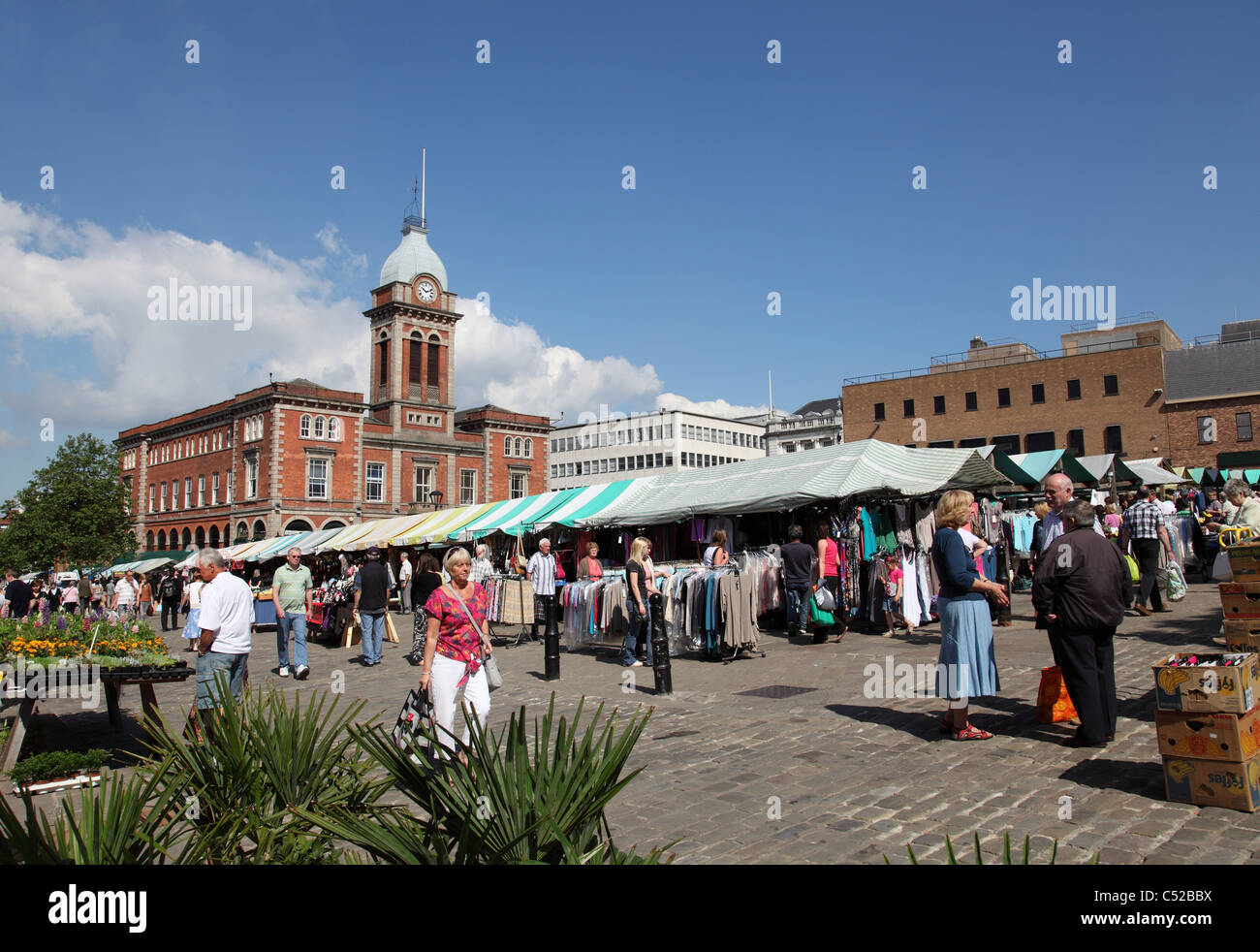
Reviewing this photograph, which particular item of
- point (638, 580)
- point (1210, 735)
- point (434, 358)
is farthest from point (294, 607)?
point (434, 358)

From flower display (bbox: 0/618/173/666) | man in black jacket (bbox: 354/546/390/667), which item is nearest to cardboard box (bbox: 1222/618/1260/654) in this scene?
flower display (bbox: 0/618/173/666)

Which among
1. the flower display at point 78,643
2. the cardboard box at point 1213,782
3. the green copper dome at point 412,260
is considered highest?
the green copper dome at point 412,260

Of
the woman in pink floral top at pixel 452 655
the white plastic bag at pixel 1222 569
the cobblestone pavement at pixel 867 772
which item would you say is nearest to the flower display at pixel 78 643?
the cobblestone pavement at pixel 867 772

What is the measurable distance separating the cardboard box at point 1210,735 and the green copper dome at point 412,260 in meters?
68.1

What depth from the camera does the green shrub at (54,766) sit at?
21.1ft

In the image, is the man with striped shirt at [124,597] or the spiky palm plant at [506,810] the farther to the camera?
the man with striped shirt at [124,597]

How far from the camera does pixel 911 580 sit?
14.1m

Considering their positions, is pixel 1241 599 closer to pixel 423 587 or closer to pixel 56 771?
pixel 56 771

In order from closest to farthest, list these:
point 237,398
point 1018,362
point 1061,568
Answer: point 1061,568 → point 1018,362 → point 237,398

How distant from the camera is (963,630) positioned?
6559 millimetres

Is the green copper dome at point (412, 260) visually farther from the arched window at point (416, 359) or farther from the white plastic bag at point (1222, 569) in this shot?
the white plastic bag at point (1222, 569)

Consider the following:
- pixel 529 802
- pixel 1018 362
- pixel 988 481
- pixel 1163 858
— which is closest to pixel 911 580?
pixel 988 481
